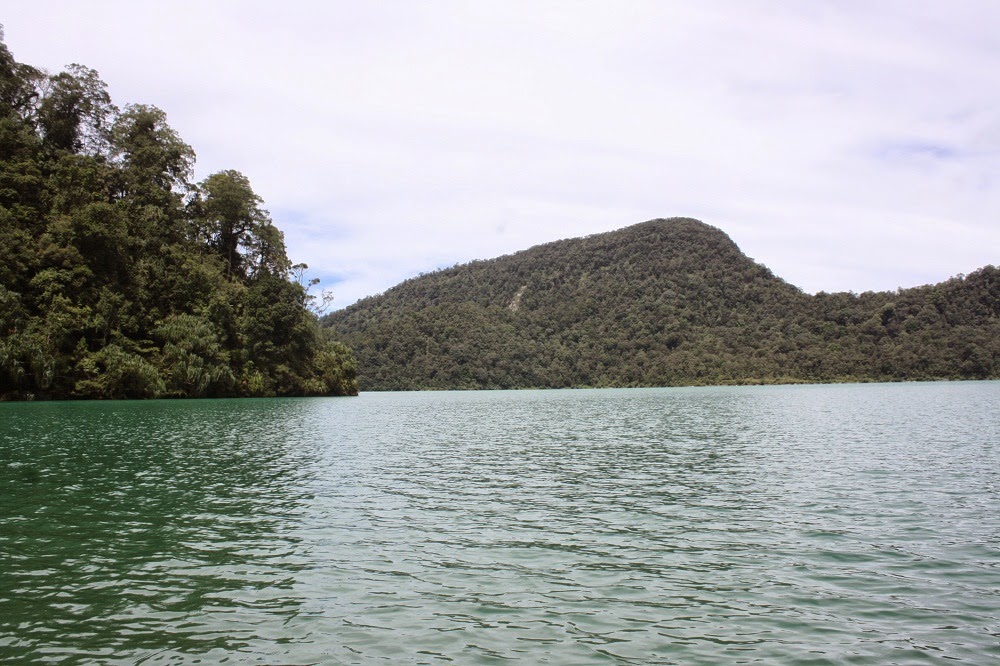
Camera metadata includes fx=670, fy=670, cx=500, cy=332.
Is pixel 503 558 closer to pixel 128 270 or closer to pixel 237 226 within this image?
pixel 128 270

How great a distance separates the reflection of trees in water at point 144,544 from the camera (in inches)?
365

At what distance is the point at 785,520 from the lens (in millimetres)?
15875

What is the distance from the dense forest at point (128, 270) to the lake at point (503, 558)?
169 ft

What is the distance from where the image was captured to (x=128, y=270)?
82.3 meters

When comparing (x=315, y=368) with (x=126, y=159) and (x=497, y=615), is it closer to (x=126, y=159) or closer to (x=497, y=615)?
(x=126, y=159)

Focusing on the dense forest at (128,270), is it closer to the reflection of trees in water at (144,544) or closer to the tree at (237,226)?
the tree at (237,226)

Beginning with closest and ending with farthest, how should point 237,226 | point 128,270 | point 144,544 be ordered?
point 144,544, point 128,270, point 237,226

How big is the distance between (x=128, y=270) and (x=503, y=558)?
84.0m

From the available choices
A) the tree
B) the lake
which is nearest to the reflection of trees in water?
the lake

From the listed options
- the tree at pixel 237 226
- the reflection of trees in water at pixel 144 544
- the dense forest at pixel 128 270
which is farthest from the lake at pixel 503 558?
the tree at pixel 237 226

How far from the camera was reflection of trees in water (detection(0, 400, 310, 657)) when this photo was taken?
928 centimetres

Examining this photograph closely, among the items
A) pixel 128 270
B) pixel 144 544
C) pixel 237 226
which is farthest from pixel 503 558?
pixel 237 226

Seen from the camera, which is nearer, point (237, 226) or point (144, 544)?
point (144, 544)

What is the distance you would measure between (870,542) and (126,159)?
10612 centimetres
